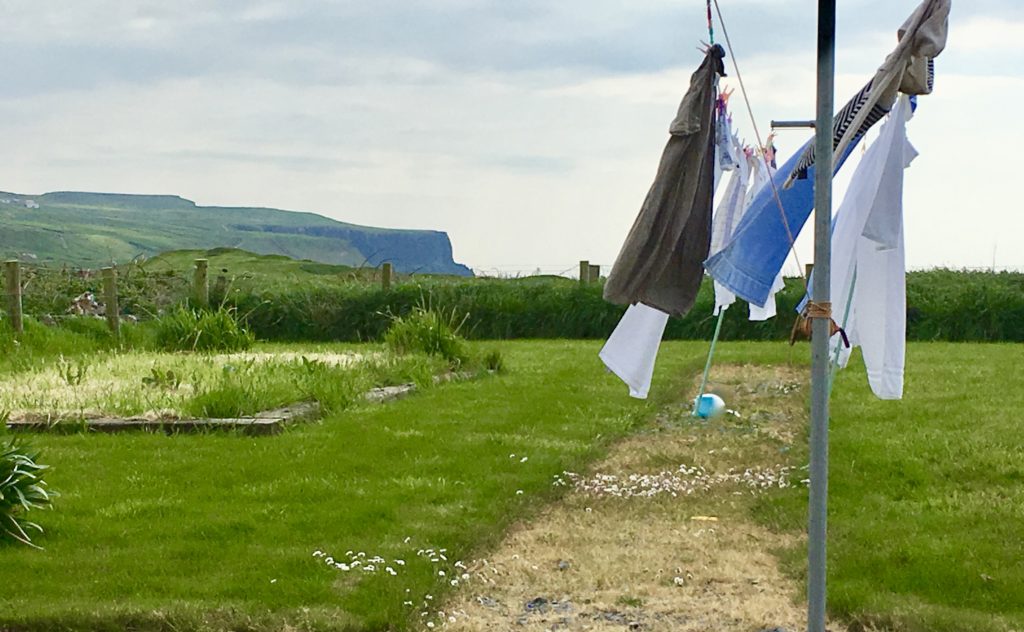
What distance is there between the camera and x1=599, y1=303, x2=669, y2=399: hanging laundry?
5.70 m

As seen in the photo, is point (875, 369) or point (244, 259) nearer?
point (875, 369)

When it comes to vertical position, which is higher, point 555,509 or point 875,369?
point 875,369

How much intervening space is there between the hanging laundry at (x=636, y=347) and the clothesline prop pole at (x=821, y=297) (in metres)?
1.12

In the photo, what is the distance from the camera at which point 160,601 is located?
5.77 metres

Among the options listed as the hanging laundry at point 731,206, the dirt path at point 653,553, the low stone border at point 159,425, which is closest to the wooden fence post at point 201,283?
the low stone border at point 159,425

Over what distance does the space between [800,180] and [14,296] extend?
13.7 metres

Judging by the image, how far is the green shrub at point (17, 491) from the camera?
6.79 m

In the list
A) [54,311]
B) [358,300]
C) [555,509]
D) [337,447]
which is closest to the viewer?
[555,509]

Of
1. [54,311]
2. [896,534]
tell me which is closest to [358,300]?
[54,311]

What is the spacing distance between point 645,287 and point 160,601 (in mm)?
2619

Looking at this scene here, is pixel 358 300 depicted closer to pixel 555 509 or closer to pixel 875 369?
pixel 555 509

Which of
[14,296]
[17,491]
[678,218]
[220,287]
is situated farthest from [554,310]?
[678,218]

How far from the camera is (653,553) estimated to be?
22.6ft

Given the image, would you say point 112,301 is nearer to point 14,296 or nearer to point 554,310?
point 14,296
